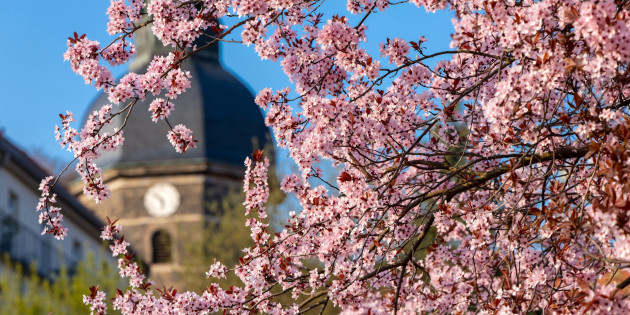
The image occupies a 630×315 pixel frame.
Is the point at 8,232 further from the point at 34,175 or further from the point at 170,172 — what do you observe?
the point at 170,172

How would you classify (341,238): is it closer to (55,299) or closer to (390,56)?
(390,56)

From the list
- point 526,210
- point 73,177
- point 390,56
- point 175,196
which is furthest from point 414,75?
point 73,177

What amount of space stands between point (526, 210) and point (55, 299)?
559 inches

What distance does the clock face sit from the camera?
158ft

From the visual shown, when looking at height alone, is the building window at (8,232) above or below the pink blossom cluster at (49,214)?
above

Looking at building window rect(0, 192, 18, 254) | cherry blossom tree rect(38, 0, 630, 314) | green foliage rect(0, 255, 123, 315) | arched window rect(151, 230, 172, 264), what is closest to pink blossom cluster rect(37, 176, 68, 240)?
cherry blossom tree rect(38, 0, 630, 314)

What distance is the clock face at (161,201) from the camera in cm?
4822

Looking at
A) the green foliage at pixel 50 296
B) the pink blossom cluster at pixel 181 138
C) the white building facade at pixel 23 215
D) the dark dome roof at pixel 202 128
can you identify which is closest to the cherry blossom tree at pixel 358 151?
the pink blossom cluster at pixel 181 138

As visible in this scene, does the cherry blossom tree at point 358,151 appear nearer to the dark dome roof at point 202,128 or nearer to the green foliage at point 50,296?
the green foliage at point 50,296

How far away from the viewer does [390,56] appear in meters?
7.82

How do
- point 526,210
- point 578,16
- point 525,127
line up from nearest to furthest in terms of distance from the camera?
point 578,16
point 525,127
point 526,210

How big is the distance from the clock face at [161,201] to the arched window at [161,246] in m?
0.92

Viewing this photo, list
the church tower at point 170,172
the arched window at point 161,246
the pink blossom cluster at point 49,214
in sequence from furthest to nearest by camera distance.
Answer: the arched window at point 161,246, the church tower at point 170,172, the pink blossom cluster at point 49,214

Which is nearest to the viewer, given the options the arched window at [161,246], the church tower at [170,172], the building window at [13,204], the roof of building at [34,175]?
the roof of building at [34,175]
